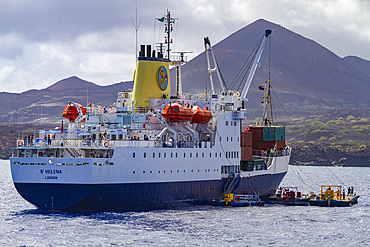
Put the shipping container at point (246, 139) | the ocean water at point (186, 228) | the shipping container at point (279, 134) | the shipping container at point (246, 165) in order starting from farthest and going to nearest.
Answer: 1. the shipping container at point (279, 134)
2. the shipping container at point (246, 165)
3. the shipping container at point (246, 139)
4. the ocean water at point (186, 228)

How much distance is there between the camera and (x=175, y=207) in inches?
1848

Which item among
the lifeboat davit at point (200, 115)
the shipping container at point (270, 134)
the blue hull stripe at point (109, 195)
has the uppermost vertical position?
the lifeboat davit at point (200, 115)

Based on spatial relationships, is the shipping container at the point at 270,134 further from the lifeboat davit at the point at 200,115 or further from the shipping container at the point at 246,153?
the lifeboat davit at the point at 200,115

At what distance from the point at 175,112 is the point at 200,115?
8.88ft

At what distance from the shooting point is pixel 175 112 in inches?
1857

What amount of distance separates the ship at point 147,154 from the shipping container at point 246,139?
0.09 m

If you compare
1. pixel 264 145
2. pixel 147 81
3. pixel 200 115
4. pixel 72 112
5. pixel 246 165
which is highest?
pixel 147 81

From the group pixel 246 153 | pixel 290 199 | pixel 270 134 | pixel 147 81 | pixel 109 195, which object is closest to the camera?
pixel 109 195

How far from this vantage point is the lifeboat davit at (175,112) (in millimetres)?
47156

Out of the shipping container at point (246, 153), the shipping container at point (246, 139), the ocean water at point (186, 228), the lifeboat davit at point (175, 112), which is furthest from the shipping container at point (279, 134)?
the lifeboat davit at point (175, 112)

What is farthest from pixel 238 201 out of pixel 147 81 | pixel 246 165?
pixel 147 81

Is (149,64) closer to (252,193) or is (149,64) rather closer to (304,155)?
(252,193)

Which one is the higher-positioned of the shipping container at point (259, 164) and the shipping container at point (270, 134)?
the shipping container at point (270, 134)

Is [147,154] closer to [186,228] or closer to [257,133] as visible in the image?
[186,228]
